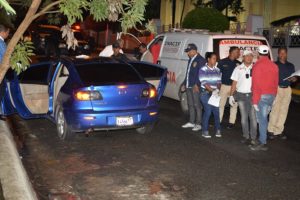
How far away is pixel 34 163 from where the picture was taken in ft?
23.7

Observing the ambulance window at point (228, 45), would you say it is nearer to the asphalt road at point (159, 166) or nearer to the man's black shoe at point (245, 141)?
the asphalt road at point (159, 166)

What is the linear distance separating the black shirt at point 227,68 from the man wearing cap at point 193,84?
1.81 feet

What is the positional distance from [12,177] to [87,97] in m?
2.33

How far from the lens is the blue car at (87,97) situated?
802 cm

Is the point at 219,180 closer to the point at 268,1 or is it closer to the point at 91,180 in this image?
the point at 91,180

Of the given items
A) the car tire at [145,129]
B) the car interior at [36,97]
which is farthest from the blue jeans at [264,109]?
the car interior at [36,97]

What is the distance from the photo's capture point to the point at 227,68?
31.0ft

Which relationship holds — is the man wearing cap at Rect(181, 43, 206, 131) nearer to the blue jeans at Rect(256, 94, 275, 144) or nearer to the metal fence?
the blue jeans at Rect(256, 94, 275, 144)

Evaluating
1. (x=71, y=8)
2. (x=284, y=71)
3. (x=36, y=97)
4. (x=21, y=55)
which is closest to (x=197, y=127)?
(x=284, y=71)

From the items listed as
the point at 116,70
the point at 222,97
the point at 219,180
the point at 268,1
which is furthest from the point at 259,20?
the point at 219,180

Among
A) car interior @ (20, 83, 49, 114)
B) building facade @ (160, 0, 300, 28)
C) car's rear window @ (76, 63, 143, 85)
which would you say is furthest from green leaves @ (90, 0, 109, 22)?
building facade @ (160, 0, 300, 28)

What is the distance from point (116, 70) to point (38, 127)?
88.9 inches

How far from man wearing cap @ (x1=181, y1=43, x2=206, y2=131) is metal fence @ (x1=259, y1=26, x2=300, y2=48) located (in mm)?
11027

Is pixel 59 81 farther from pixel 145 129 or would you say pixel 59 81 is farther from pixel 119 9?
pixel 119 9
